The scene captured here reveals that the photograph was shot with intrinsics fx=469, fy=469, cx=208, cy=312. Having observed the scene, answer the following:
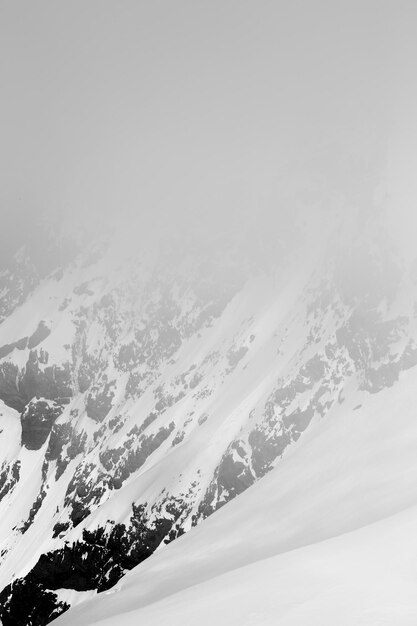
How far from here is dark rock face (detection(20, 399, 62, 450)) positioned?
447 feet

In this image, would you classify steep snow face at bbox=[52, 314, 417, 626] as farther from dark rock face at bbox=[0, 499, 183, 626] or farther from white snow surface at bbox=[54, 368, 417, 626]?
dark rock face at bbox=[0, 499, 183, 626]

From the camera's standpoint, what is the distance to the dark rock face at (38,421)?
447 ft

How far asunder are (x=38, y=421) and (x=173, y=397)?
5278cm

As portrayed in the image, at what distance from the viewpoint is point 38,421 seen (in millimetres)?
138125

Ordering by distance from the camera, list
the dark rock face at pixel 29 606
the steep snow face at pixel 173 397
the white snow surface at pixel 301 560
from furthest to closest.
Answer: the steep snow face at pixel 173 397, the dark rock face at pixel 29 606, the white snow surface at pixel 301 560

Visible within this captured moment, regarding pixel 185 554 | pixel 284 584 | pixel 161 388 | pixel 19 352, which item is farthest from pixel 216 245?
pixel 284 584

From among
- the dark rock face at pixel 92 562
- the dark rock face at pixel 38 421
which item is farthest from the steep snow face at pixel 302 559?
the dark rock face at pixel 38 421

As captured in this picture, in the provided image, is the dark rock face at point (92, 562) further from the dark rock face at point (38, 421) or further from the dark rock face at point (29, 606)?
the dark rock face at point (38, 421)

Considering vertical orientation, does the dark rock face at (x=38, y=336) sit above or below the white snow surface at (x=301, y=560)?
below

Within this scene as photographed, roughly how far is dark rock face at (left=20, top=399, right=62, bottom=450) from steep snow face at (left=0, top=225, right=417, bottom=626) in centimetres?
44

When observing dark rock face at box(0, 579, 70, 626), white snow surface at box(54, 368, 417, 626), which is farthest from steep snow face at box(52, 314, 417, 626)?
dark rock face at box(0, 579, 70, 626)

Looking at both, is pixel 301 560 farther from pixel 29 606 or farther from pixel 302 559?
pixel 29 606

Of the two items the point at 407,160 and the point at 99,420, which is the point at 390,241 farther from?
the point at 99,420

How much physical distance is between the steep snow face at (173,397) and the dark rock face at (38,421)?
1.46 feet
